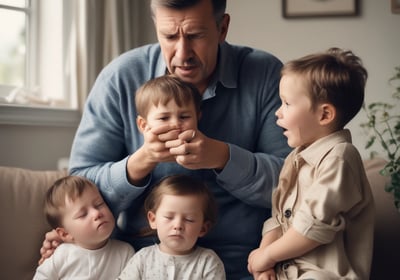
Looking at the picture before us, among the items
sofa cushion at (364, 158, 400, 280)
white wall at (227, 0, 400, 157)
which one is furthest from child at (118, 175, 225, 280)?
white wall at (227, 0, 400, 157)

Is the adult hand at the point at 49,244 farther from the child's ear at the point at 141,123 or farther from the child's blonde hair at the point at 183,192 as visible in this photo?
the child's ear at the point at 141,123

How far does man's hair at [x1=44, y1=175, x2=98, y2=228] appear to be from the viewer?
1652mm

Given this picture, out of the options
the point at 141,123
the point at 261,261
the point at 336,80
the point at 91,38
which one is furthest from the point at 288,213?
the point at 91,38

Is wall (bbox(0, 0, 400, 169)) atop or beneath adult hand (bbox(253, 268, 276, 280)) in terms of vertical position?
atop

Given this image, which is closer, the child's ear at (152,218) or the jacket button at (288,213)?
the jacket button at (288,213)

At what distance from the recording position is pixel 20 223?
1.87 metres

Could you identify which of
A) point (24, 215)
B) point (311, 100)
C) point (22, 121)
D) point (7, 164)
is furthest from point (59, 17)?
point (311, 100)

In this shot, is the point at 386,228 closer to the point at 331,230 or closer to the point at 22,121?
the point at 331,230

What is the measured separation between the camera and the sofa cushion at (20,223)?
1838 mm

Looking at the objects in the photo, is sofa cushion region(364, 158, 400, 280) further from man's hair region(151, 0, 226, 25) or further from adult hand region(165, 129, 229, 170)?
man's hair region(151, 0, 226, 25)

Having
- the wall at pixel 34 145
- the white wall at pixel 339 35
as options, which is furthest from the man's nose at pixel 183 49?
the white wall at pixel 339 35

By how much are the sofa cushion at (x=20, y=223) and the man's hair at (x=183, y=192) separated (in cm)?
48

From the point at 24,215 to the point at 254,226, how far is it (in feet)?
2.45

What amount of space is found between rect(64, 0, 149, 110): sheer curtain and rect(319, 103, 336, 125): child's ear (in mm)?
1548
